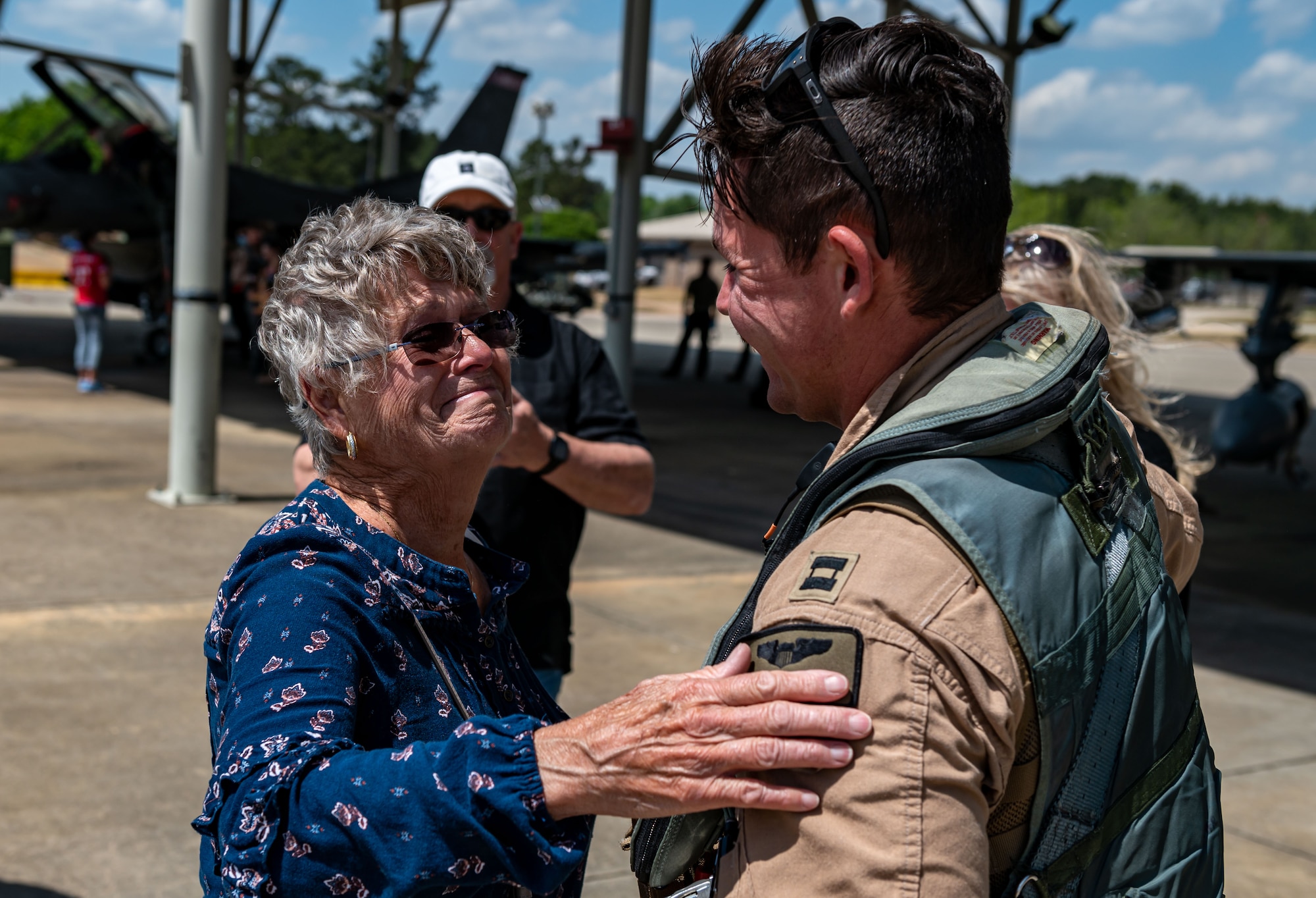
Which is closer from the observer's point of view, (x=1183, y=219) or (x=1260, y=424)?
(x=1260, y=424)

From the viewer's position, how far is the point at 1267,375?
12703mm

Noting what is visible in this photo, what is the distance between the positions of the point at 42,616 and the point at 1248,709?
231 inches

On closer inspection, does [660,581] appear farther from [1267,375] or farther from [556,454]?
[1267,375]

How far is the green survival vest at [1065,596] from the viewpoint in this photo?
110cm

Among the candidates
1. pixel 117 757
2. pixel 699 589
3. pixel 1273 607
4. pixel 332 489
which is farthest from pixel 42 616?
pixel 1273 607

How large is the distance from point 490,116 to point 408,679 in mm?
19817

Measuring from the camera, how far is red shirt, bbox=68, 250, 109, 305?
14.3 meters

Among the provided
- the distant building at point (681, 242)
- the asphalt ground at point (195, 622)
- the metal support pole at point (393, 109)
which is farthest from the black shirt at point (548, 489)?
the metal support pole at point (393, 109)

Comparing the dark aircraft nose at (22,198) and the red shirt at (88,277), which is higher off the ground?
the dark aircraft nose at (22,198)

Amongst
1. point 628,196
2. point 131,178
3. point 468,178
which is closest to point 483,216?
point 468,178

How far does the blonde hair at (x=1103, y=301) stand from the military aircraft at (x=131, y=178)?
16924mm

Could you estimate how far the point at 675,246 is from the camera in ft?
116

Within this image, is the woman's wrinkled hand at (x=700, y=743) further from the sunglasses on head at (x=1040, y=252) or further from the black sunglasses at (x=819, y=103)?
the sunglasses on head at (x=1040, y=252)

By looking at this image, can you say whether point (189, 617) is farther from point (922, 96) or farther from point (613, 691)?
point (922, 96)
